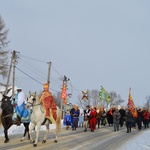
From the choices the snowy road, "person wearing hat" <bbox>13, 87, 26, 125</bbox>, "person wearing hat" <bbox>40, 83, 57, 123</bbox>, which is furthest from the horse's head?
the snowy road

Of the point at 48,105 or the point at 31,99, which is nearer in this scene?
the point at 31,99

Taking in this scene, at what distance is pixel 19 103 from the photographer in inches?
568

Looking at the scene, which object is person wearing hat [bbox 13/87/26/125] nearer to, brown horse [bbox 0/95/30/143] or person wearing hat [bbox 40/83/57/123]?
brown horse [bbox 0/95/30/143]

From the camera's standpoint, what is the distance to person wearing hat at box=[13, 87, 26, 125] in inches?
564

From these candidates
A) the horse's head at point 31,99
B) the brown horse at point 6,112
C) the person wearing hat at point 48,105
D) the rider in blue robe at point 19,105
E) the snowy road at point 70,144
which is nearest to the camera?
the snowy road at point 70,144

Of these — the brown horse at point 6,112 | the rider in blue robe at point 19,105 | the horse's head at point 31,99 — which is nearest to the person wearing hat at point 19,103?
the rider in blue robe at point 19,105

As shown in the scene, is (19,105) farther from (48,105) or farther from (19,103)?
(48,105)

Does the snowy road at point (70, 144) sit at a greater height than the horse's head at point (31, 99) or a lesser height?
lesser

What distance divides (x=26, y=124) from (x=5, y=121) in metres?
1.47

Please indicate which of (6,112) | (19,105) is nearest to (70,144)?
(19,105)

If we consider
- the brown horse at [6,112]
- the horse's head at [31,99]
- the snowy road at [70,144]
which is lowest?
the snowy road at [70,144]

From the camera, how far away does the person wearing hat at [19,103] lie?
14328mm

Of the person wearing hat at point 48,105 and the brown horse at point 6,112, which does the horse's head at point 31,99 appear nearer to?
the person wearing hat at point 48,105

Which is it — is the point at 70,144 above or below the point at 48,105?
below
